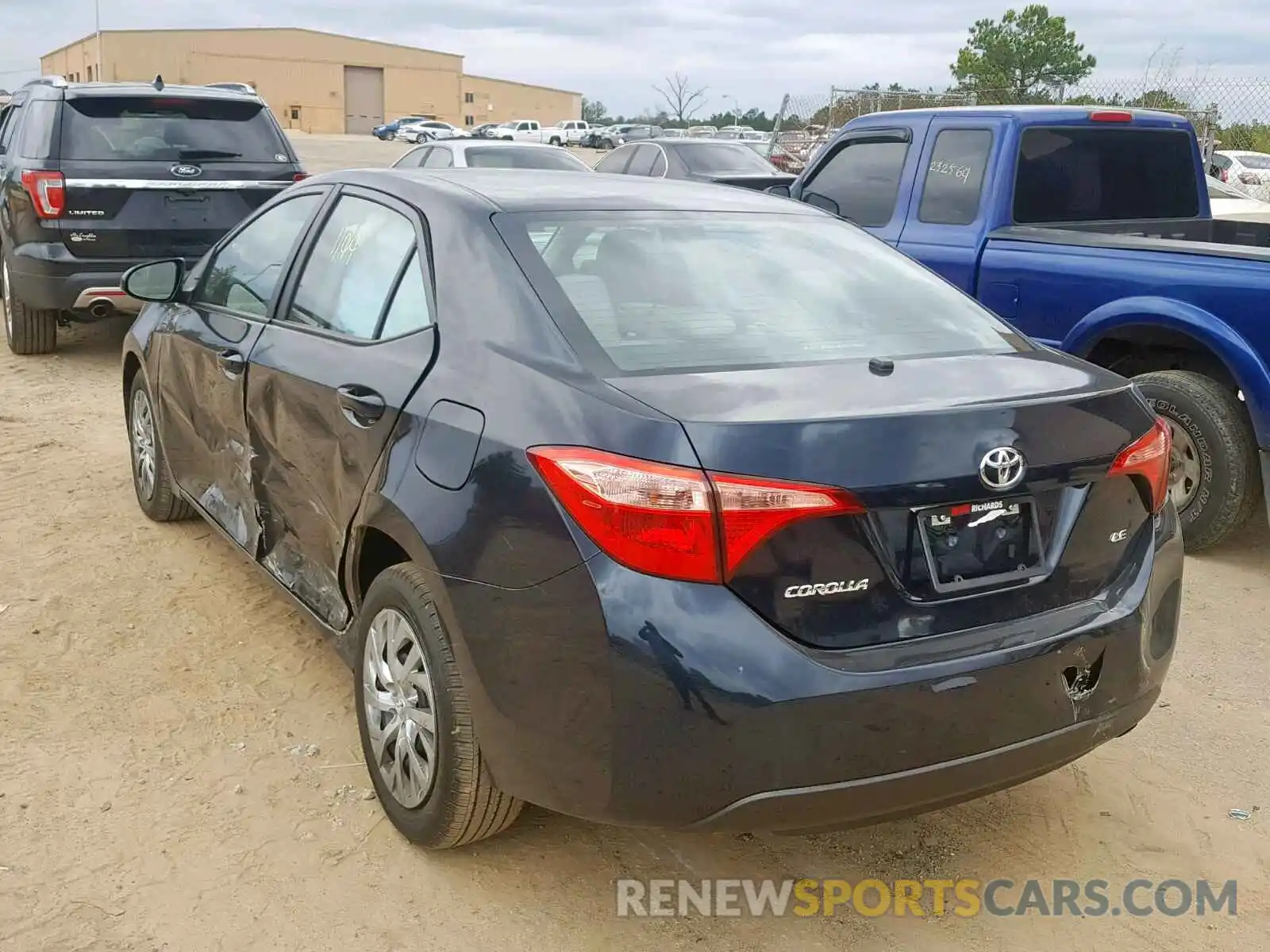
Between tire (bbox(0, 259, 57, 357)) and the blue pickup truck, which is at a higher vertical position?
the blue pickup truck

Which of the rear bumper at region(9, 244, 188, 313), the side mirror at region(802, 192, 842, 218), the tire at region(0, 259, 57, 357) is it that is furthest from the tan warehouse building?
the side mirror at region(802, 192, 842, 218)

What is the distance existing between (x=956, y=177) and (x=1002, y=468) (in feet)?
14.5

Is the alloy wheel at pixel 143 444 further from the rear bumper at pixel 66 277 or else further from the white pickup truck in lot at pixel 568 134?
the white pickup truck in lot at pixel 568 134

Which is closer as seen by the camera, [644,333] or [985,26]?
[644,333]

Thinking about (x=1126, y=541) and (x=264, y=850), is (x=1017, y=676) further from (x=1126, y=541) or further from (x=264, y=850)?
(x=264, y=850)

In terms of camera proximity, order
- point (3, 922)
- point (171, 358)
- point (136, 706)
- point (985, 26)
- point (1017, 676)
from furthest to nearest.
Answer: point (985, 26) < point (171, 358) < point (136, 706) < point (3, 922) < point (1017, 676)

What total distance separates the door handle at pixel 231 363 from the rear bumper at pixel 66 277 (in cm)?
453

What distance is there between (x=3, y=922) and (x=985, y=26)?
6946cm

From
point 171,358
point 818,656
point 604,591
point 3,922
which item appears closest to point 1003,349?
point 818,656

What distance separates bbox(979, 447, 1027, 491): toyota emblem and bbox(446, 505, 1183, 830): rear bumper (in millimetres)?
306

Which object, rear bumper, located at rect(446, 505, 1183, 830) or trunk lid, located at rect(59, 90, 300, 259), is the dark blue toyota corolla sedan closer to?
rear bumper, located at rect(446, 505, 1183, 830)

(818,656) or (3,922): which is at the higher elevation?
(818,656)

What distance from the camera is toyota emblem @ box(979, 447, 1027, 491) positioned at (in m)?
2.51

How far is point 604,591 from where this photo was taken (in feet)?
7.86
